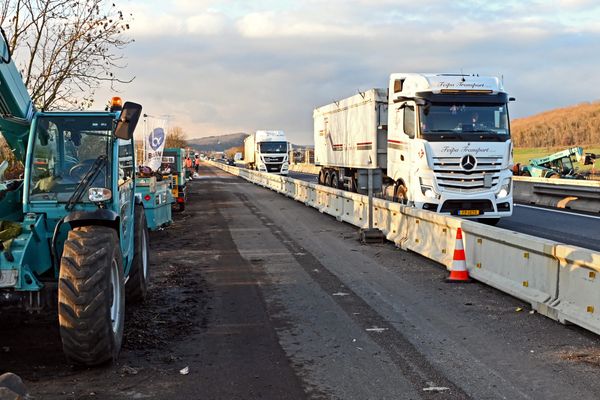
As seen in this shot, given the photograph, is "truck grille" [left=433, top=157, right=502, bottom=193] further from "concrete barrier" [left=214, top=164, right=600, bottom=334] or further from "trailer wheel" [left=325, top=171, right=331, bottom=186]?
"trailer wheel" [left=325, top=171, right=331, bottom=186]

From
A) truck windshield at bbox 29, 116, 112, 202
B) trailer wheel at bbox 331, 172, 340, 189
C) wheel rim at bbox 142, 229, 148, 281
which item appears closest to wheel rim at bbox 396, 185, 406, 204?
wheel rim at bbox 142, 229, 148, 281

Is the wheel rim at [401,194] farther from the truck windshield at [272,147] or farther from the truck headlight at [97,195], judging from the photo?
the truck windshield at [272,147]

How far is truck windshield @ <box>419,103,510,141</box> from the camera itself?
14555 millimetres

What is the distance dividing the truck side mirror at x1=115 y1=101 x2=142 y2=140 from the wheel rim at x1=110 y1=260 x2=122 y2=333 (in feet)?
4.00

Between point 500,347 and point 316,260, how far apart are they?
18.2 feet

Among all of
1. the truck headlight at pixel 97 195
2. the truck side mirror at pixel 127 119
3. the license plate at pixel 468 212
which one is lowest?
the license plate at pixel 468 212

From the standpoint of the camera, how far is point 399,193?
16.3m

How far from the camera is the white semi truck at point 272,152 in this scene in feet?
173

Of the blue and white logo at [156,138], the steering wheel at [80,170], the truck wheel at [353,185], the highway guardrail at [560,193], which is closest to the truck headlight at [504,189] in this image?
the highway guardrail at [560,193]

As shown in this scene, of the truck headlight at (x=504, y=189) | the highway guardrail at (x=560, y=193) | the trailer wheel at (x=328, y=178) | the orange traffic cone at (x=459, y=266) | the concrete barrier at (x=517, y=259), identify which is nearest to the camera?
the concrete barrier at (x=517, y=259)

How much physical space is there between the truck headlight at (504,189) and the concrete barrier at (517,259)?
301 centimetres

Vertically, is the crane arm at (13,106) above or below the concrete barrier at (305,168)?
above

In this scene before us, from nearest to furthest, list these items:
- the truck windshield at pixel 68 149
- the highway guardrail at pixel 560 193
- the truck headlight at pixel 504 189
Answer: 1. the truck windshield at pixel 68 149
2. the truck headlight at pixel 504 189
3. the highway guardrail at pixel 560 193

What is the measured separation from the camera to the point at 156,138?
21.7 m
